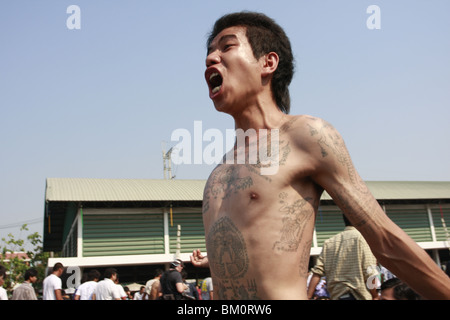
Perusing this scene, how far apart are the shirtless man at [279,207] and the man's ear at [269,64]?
0.14 ft

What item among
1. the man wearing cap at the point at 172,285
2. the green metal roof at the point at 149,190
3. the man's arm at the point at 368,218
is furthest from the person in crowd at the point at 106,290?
the green metal roof at the point at 149,190

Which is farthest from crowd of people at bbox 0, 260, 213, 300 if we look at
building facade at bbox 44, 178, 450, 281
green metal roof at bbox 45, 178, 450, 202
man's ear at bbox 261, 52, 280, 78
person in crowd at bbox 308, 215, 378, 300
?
green metal roof at bbox 45, 178, 450, 202

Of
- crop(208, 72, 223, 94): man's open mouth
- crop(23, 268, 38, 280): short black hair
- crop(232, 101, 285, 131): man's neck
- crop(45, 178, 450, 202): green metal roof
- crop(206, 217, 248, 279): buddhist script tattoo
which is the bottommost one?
crop(23, 268, 38, 280): short black hair

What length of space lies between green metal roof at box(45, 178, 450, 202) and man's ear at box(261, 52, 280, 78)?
1831 cm

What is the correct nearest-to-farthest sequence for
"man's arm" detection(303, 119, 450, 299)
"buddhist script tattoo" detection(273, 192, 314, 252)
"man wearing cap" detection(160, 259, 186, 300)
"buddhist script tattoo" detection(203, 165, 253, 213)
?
"man's arm" detection(303, 119, 450, 299) → "buddhist script tattoo" detection(273, 192, 314, 252) → "buddhist script tattoo" detection(203, 165, 253, 213) → "man wearing cap" detection(160, 259, 186, 300)

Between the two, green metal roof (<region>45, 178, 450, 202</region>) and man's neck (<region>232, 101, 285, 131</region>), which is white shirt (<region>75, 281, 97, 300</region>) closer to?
man's neck (<region>232, 101, 285, 131</region>)

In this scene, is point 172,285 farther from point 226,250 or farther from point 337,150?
point 337,150

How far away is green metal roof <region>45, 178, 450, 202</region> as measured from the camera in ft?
66.0

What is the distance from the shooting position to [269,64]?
225 centimetres

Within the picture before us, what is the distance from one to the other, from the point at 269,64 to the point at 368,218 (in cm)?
94

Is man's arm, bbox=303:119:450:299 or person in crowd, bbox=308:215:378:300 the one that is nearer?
man's arm, bbox=303:119:450:299

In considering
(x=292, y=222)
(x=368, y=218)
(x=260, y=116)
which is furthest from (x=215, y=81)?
(x=368, y=218)

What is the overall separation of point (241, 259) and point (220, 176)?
1.58 feet

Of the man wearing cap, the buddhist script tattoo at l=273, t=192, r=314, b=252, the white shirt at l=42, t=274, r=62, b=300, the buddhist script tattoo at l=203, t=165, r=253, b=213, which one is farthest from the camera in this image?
the white shirt at l=42, t=274, r=62, b=300
